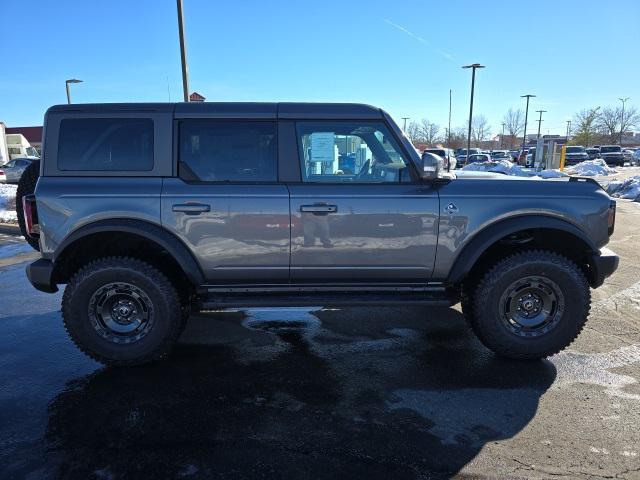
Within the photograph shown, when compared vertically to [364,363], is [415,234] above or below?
above

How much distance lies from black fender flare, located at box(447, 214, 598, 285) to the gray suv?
14 mm

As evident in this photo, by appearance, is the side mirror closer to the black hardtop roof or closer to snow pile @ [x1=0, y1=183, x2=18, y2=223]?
the black hardtop roof

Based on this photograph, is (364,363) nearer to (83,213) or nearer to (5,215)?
(83,213)

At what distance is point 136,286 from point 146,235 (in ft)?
1.41

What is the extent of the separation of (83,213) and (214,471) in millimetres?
2179

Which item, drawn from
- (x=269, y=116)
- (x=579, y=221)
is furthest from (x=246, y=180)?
(x=579, y=221)

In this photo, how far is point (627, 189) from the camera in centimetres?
1594

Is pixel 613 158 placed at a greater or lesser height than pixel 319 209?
greater

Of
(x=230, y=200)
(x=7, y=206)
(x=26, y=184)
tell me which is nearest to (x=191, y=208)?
(x=230, y=200)

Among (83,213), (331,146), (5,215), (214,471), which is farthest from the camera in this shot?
(5,215)

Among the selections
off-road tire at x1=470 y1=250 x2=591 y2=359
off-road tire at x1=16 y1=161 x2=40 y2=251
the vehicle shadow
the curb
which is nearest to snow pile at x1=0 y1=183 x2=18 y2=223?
the curb

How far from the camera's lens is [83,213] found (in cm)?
358

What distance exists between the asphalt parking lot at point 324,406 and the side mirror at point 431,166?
1.55 meters

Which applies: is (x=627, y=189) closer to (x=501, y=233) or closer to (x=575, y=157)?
(x=501, y=233)
